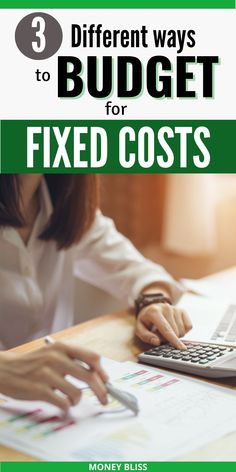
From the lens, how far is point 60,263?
5.16 feet

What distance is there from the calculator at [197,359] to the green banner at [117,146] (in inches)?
16.9

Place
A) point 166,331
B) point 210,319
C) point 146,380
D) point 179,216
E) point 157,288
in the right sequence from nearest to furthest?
point 146,380 → point 166,331 → point 210,319 → point 157,288 → point 179,216

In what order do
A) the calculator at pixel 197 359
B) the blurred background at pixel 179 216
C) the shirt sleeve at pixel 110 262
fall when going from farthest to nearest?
1. the blurred background at pixel 179 216
2. the shirt sleeve at pixel 110 262
3. the calculator at pixel 197 359

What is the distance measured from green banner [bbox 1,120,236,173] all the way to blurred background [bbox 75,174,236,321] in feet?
5.27

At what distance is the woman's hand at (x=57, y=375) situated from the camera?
863mm

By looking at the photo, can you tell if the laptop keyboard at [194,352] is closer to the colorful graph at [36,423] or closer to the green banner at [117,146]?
the colorful graph at [36,423]

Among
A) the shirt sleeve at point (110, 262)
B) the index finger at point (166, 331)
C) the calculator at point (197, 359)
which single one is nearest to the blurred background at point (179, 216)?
the shirt sleeve at point (110, 262)

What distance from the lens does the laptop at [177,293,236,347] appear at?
3.87 ft

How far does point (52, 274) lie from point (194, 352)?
531mm

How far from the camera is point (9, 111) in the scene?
1316 millimetres

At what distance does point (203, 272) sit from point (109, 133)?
201 cm

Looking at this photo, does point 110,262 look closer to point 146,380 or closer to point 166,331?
point 166,331
